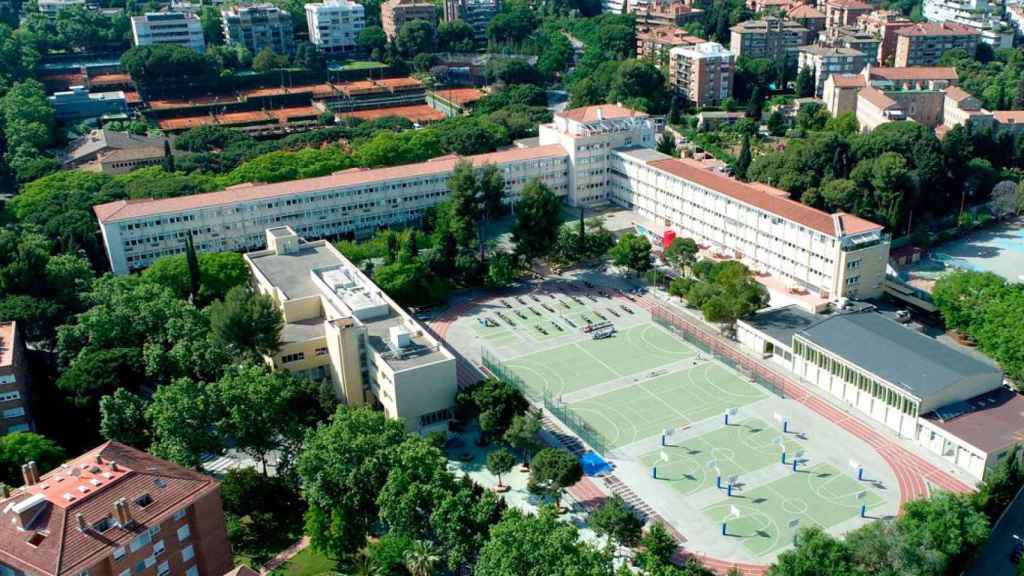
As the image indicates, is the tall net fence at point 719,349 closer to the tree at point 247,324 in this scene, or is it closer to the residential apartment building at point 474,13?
the tree at point 247,324

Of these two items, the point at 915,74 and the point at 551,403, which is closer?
the point at 551,403

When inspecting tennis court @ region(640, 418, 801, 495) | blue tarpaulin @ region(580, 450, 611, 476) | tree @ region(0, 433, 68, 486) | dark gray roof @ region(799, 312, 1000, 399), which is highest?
tree @ region(0, 433, 68, 486)

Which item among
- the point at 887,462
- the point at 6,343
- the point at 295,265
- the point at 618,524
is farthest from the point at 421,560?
the point at 295,265

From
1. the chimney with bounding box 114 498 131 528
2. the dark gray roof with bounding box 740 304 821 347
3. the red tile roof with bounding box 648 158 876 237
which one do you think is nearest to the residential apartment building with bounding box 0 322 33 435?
the chimney with bounding box 114 498 131 528

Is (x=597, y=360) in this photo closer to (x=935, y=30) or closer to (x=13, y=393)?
(x=13, y=393)

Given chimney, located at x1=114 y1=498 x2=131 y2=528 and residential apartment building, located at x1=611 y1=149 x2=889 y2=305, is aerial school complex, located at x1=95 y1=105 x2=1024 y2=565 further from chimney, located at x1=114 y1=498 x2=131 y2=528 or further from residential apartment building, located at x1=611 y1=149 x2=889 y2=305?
chimney, located at x1=114 y1=498 x2=131 y2=528
